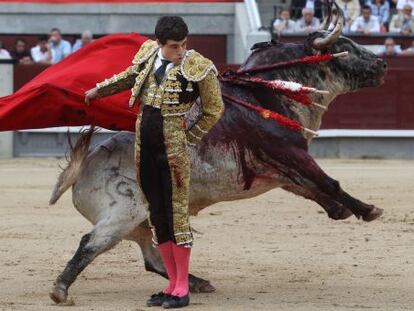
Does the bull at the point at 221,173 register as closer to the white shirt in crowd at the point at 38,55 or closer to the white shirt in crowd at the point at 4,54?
the white shirt in crowd at the point at 4,54

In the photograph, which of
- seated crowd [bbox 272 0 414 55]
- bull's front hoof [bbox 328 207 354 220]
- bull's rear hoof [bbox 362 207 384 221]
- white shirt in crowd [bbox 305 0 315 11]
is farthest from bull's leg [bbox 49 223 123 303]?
white shirt in crowd [bbox 305 0 315 11]

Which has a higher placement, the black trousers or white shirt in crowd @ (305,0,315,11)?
the black trousers

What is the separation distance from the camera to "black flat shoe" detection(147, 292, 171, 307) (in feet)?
19.2

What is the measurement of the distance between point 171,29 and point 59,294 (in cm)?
131

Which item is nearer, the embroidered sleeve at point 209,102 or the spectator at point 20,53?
the embroidered sleeve at point 209,102

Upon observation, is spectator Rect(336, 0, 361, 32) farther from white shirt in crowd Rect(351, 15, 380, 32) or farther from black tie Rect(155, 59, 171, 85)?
black tie Rect(155, 59, 171, 85)

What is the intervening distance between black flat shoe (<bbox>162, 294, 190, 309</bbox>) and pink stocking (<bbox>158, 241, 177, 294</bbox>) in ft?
0.24

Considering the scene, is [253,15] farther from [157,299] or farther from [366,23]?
[157,299]

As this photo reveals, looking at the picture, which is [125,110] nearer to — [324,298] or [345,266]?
[324,298]

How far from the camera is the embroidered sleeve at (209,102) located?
566 cm

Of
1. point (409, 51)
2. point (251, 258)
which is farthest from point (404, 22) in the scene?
point (251, 258)

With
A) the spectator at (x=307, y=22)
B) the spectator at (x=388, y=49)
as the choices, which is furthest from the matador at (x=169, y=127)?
the spectator at (x=307, y=22)

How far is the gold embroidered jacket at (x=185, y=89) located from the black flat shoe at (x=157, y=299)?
0.71 metres

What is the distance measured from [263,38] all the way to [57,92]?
9884mm
